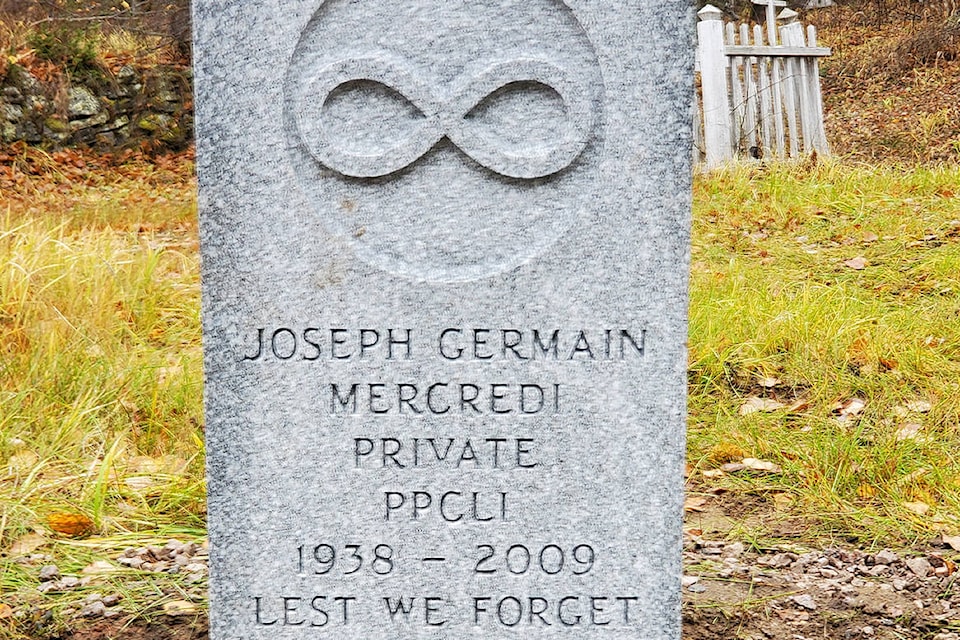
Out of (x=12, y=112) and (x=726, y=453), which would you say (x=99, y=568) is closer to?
(x=726, y=453)

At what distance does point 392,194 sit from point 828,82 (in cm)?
1241

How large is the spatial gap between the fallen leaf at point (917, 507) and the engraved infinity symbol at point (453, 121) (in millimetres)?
1827

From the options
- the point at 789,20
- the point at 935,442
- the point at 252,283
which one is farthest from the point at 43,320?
the point at 789,20

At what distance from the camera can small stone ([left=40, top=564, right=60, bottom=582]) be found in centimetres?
285

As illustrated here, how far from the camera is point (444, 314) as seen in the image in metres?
2.11

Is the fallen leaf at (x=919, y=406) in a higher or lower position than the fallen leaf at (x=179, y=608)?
higher

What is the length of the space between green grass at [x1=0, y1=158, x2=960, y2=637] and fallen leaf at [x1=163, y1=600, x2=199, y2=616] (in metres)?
0.04

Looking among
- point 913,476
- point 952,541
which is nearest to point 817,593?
point 952,541

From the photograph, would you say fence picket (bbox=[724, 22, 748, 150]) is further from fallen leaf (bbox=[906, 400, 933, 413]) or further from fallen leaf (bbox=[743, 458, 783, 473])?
fallen leaf (bbox=[743, 458, 783, 473])

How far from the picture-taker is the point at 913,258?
5.59 meters

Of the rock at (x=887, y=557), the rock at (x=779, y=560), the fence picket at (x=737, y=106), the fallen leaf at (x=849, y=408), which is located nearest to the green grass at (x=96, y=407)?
the rock at (x=779, y=560)

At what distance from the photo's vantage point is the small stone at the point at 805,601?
9.16 ft

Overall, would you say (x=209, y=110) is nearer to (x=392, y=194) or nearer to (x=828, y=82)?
(x=392, y=194)

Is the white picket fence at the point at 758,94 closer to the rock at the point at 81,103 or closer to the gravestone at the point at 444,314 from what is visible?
the rock at the point at 81,103
